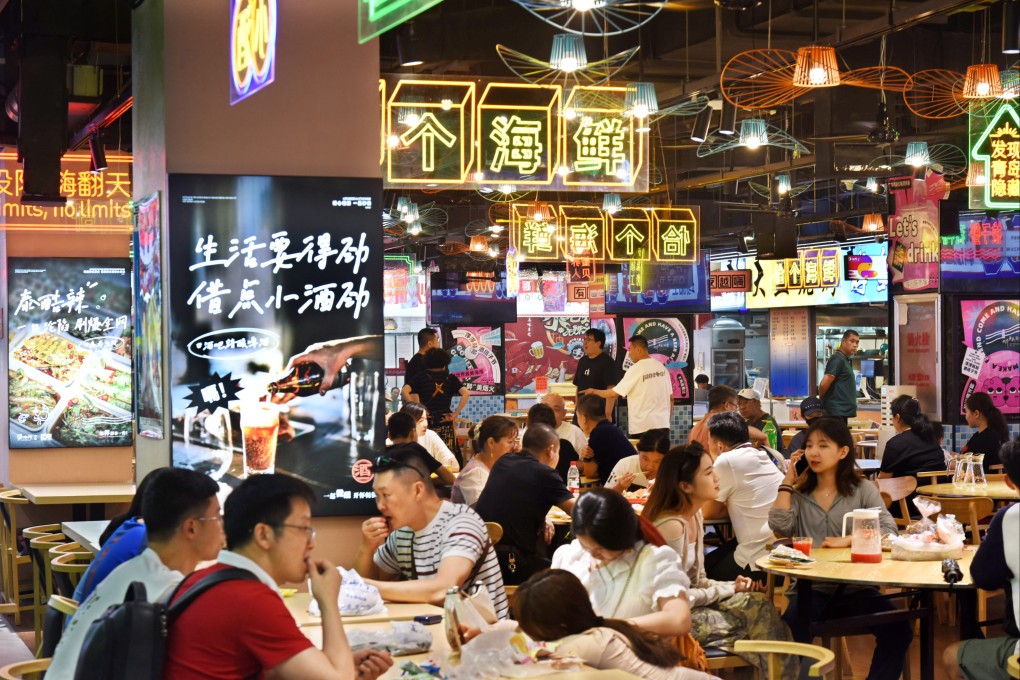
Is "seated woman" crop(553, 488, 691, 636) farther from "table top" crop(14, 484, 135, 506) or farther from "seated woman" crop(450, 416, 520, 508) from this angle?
"table top" crop(14, 484, 135, 506)

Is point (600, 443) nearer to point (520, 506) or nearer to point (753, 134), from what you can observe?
point (520, 506)

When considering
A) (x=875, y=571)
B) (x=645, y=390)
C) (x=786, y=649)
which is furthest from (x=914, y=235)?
(x=786, y=649)

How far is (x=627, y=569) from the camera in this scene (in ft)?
14.1

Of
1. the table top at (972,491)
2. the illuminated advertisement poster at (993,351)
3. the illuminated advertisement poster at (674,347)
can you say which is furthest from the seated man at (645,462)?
the illuminated advertisement poster at (674,347)

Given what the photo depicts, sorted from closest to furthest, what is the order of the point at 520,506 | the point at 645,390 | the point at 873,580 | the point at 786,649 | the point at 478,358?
the point at 786,649, the point at 873,580, the point at 520,506, the point at 645,390, the point at 478,358

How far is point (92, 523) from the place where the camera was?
25.4 ft

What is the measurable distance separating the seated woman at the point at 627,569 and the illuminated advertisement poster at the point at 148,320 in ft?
7.24

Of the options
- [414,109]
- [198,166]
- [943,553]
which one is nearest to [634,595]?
[943,553]

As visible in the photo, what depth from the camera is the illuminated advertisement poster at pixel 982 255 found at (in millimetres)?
13938

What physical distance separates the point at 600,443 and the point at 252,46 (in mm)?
5065

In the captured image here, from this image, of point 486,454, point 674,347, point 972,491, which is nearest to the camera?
point 486,454

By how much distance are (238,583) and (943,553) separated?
3.82 metres

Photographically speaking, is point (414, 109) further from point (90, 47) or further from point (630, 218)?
point (630, 218)

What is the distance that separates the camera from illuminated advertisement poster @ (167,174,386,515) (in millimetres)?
5332
